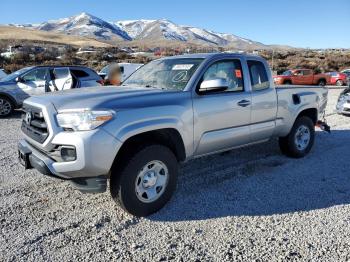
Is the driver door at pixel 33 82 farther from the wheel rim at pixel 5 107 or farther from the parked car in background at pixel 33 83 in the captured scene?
the wheel rim at pixel 5 107

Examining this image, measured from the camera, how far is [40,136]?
404 cm

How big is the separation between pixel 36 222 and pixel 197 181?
2.25m

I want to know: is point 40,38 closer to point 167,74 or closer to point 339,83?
point 339,83

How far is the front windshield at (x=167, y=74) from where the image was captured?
15.8 feet

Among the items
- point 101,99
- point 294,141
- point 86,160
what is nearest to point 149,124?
point 101,99

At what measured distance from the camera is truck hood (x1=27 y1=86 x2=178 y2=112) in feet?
12.8

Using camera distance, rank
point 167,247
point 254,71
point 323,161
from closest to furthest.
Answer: point 167,247 < point 254,71 < point 323,161

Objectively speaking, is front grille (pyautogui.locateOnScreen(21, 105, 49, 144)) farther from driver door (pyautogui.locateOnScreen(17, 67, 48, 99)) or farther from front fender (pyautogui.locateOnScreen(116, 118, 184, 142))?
driver door (pyautogui.locateOnScreen(17, 67, 48, 99))

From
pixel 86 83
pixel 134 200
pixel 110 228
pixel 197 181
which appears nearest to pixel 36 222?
pixel 110 228

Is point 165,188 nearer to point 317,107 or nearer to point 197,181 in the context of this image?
point 197,181

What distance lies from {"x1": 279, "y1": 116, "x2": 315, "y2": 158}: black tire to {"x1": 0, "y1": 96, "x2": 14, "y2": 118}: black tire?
8628 mm

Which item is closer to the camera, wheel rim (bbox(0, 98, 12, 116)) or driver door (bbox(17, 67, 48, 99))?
wheel rim (bbox(0, 98, 12, 116))

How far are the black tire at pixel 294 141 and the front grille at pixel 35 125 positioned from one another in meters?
4.09

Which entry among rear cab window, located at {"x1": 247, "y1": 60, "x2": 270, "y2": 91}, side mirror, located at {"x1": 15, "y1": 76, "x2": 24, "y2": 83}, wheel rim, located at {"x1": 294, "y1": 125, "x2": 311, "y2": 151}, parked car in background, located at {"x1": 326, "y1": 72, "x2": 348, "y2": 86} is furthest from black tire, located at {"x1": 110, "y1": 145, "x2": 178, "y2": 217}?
parked car in background, located at {"x1": 326, "y1": 72, "x2": 348, "y2": 86}
